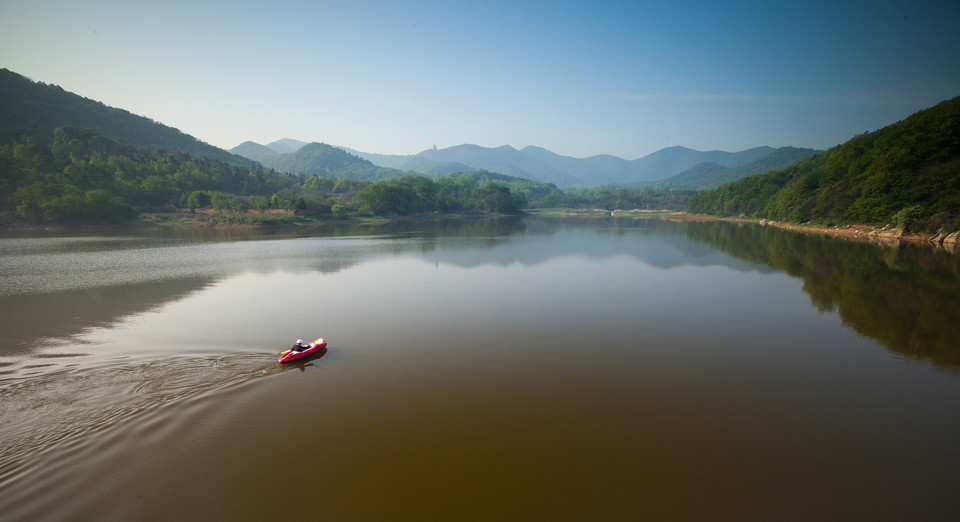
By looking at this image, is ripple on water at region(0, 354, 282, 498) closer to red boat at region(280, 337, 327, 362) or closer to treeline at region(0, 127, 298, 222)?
red boat at region(280, 337, 327, 362)

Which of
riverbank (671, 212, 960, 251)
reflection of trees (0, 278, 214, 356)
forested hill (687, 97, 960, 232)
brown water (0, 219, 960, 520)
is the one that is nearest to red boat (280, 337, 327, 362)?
brown water (0, 219, 960, 520)

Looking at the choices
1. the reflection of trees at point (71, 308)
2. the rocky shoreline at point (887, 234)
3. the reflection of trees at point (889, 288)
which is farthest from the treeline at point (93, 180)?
the rocky shoreline at point (887, 234)

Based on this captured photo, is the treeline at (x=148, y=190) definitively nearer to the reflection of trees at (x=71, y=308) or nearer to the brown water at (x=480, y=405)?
the reflection of trees at (x=71, y=308)

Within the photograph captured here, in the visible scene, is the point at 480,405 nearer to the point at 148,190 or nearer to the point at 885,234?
the point at 885,234

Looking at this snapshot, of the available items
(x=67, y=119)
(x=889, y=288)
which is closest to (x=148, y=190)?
(x=67, y=119)

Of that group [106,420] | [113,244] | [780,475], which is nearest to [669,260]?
[780,475]
